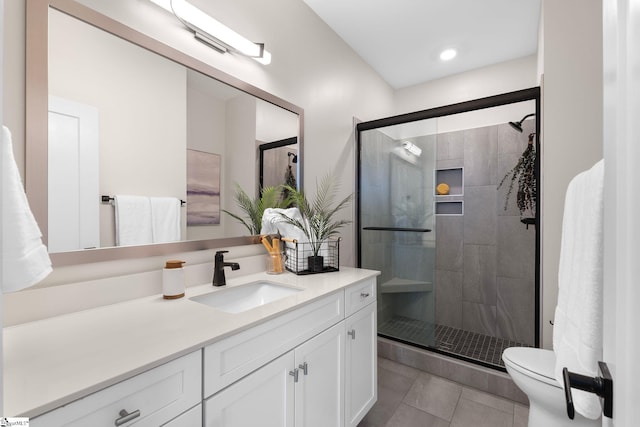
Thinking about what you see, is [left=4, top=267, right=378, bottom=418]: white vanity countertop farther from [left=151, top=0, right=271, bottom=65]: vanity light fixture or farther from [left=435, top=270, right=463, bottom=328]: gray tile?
[left=435, top=270, right=463, bottom=328]: gray tile

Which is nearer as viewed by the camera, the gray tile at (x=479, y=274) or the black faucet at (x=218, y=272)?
the black faucet at (x=218, y=272)

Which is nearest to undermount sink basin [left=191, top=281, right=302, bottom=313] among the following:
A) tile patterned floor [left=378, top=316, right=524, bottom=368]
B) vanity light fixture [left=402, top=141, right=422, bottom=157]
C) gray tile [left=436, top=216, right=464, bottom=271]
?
tile patterned floor [left=378, top=316, right=524, bottom=368]

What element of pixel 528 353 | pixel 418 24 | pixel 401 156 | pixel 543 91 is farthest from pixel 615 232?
pixel 418 24

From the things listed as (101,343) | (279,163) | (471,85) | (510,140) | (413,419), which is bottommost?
(413,419)

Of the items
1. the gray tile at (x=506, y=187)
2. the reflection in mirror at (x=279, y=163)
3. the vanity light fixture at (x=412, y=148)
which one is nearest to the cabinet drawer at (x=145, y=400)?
the reflection in mirror at (x=279, y=163)

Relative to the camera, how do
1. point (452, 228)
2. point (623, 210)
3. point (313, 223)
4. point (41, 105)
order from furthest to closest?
point (452, 228), point (313, 223), point (41, 105), point (623, 210)

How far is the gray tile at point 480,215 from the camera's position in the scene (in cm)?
275

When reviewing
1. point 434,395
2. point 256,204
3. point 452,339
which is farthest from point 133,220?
point 452,339

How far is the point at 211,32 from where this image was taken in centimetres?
137

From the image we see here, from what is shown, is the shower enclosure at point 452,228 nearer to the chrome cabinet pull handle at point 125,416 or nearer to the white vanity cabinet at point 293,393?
the white vanity cabinet at point 293,393

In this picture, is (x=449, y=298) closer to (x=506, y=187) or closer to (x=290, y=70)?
(x=506, y=187)

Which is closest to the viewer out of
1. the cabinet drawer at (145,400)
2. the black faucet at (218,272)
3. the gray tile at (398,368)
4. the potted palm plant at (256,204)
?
the cabinet drawer at (145,400)

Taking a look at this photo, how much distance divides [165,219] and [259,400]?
0.81 metres

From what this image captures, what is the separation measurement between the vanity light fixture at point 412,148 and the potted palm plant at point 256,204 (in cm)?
111
